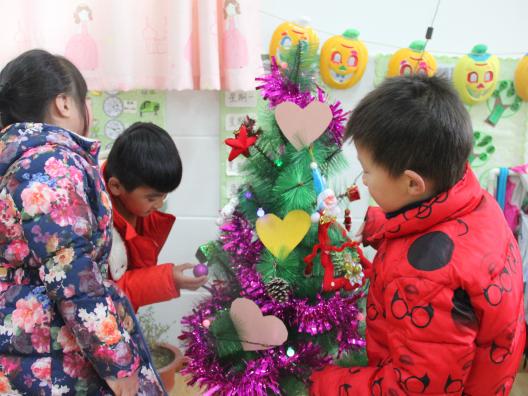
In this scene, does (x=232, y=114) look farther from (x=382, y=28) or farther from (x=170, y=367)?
(x=170, y=367)

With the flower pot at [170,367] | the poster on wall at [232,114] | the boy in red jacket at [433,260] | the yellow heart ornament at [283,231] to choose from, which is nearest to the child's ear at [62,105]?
the yellow heart ornament at [283,231]

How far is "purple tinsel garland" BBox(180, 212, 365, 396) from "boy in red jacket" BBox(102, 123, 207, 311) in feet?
0.68

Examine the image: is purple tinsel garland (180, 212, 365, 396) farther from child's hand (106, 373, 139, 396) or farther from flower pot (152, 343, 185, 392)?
flower pot (152, 343, 185, 392)

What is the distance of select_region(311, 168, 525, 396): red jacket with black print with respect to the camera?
693 mm

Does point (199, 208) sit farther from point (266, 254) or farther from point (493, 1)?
point (493, 1)

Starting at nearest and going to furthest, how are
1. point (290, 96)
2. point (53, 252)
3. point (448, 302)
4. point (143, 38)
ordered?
point (448, 302)
point (53, 252)
point (290, 96)
point (143, 38)

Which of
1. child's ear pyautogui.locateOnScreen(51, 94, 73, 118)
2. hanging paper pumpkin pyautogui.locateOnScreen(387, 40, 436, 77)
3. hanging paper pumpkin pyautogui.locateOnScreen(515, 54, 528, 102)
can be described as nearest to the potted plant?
child's ear pyautogui.locateOnScreen(51, 94, 73, 118)

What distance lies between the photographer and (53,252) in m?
0.80

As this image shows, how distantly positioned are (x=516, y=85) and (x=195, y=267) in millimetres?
1347

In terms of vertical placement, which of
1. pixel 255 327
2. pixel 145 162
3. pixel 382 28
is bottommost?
pixel 255 327

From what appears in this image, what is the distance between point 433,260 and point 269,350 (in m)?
0.34

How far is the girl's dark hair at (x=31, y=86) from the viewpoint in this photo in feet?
3.03

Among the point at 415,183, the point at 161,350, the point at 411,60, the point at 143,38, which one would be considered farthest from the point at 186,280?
the point at 411,60

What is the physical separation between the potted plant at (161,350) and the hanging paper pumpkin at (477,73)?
1.33m
